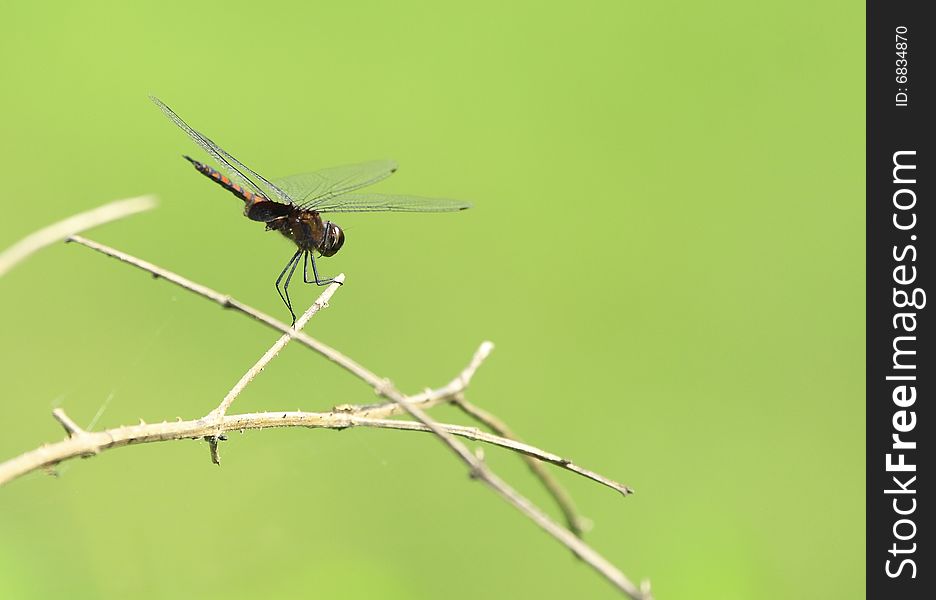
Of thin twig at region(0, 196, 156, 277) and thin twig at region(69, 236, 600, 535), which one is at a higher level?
thin twig at region(0, 196, 156, 277)

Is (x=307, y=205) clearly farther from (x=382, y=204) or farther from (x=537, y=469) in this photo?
(x=537, y=469)

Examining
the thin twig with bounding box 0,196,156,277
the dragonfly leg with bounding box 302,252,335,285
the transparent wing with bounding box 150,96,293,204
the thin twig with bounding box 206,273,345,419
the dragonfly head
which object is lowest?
the thin twig with bounding box 206,273,345,419

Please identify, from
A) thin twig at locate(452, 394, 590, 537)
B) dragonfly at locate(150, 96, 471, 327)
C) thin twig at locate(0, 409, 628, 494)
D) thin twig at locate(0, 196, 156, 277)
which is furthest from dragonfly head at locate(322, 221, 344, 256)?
thin twig at locate(0, 196, 156, 277)

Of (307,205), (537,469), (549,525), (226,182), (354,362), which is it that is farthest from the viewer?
(307,205)

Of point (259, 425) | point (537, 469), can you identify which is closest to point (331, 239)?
point (537, 469)

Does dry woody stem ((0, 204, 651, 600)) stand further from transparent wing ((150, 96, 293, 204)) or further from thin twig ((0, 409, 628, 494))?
transparent wing ((150, 96, 293, 204))

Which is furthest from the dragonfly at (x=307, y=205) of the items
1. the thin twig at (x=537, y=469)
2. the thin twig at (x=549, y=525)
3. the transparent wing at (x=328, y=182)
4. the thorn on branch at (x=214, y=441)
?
the thin twig at (x=549, y=525)

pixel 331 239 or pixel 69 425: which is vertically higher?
pixel 331 239
